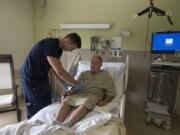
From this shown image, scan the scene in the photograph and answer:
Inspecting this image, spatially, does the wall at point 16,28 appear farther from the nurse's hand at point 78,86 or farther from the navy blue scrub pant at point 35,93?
the nurse's hand at point 78,86

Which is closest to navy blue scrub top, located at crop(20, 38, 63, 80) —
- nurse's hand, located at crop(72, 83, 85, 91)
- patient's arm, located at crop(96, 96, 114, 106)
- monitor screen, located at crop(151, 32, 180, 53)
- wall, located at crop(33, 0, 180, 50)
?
nurse's hand, located at crop(72, 83, 85, 91)

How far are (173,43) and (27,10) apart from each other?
2.74 metres

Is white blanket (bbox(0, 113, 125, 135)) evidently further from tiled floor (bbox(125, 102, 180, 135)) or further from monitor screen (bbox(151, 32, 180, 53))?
monitor screen (bbox(151, 32, 180, 53))

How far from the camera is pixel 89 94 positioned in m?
1.93

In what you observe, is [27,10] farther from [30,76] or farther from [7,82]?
[30,76]

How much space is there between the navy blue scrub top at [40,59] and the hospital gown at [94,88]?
0.43 m

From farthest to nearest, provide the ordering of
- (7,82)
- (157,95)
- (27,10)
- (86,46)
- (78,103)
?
(27,10) → (86,46) → (157,95) → (7,82) → (78,103)

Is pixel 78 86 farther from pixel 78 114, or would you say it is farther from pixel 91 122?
pixel 91 122

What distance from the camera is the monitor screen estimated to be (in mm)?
2326

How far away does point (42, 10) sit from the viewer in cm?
326

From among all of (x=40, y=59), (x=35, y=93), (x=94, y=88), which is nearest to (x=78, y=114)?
(x=94, y=88)

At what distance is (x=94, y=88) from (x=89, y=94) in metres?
0.11

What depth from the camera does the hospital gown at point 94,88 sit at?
1.84 m

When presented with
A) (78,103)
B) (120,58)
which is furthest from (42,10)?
(78,103)
